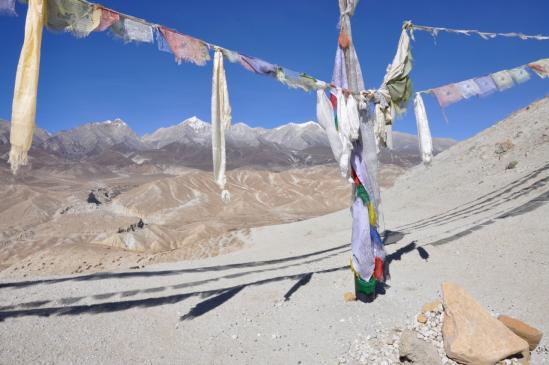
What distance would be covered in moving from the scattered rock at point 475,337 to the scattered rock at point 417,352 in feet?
0.67

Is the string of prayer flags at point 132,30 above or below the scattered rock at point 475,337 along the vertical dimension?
above

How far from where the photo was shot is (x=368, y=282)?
5.94m

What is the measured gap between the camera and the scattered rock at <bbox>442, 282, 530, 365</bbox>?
3.99 m

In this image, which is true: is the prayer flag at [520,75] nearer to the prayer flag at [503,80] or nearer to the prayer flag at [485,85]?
the prayer flag at [503,80]

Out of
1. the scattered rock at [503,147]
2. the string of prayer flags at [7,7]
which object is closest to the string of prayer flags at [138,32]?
the string of prayer flags at [7,7]

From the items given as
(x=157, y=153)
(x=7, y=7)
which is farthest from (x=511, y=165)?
(x=157, y=153)

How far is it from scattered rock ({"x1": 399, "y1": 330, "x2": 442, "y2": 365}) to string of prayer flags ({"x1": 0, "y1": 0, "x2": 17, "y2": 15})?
212 inches

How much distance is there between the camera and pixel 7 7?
349 centimetres

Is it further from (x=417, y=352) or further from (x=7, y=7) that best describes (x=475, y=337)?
(x=7, y=7)

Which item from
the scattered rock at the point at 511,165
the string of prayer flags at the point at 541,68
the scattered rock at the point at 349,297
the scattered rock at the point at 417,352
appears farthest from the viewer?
the scattered rock at the point at 511,165

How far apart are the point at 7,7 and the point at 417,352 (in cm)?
555

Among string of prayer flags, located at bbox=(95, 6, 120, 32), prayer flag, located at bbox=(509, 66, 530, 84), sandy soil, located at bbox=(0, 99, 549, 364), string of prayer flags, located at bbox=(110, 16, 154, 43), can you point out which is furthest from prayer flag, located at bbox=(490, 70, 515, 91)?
string of prayer flags, located at bbox=(95, 6, 120, 32)

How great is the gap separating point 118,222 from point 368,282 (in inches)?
1333

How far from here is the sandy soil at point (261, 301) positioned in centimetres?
492
